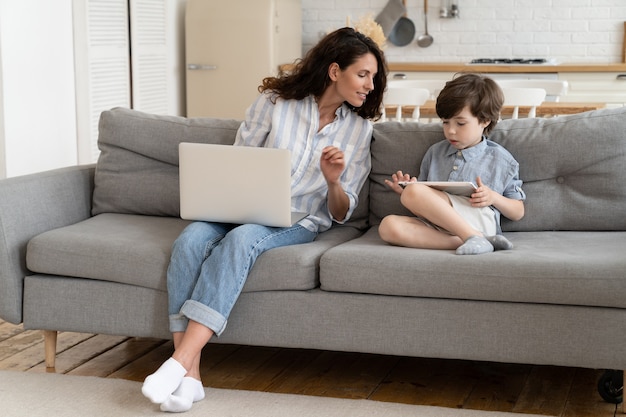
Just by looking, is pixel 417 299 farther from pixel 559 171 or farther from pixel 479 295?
pixel 559 171

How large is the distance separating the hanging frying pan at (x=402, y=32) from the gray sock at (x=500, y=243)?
4.19 m

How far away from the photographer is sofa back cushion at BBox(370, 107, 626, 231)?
2959mm

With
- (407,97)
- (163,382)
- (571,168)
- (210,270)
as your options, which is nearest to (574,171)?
(571,168)

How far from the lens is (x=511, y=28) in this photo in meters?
6.46

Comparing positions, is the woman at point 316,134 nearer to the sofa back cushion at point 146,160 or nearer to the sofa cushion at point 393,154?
the sofa cushion at point 393,154

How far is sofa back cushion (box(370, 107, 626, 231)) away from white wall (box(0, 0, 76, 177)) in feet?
8.37

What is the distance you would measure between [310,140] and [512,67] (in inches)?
126

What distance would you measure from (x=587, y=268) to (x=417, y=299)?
0.46 m

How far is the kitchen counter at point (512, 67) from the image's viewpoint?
5859 millimetres

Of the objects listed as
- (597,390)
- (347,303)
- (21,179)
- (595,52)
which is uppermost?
(595,52)

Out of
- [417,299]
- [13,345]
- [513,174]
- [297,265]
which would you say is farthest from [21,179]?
[513,174]

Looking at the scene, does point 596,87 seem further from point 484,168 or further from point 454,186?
point 454,186

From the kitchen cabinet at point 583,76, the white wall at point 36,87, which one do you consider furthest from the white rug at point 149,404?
the kitchen cabinet at point 583,76

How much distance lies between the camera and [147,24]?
19.2 feet
